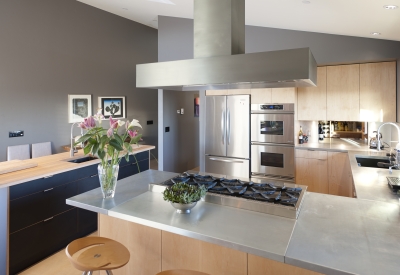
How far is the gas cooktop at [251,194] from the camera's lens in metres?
1.69

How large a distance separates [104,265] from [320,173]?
344 centimetres

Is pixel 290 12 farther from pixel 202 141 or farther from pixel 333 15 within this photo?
pixel 202 141

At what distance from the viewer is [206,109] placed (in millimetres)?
4750

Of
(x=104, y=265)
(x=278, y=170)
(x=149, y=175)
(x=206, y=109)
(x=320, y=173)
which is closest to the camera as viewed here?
(x=104, y=265)

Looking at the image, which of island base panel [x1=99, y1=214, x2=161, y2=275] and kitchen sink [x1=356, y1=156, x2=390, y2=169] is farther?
kitchen sink [x1=356, y1=156, x2=390, y2=169]

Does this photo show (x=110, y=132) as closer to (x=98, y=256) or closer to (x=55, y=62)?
(x=98, y=256)

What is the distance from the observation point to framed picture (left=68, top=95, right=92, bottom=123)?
17.1 feet

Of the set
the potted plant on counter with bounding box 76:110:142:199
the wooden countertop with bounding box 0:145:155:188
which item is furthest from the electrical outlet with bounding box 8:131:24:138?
the potted plant on counter with bounding box 76:110:142:199

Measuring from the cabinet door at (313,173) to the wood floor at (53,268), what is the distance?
3.20 m

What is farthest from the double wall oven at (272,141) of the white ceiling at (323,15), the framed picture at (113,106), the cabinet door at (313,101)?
the framed picture at (113,106)

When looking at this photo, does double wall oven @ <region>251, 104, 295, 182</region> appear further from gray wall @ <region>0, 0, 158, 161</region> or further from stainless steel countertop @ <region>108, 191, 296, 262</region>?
gray wall @ <region>0, 0, 158, 161</region>

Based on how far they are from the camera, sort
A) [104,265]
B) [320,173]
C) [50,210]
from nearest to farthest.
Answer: [104,265], [50,210], [320,173]

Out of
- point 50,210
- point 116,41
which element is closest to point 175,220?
point 50,210

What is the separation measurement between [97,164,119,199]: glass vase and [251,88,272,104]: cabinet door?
2974mm
